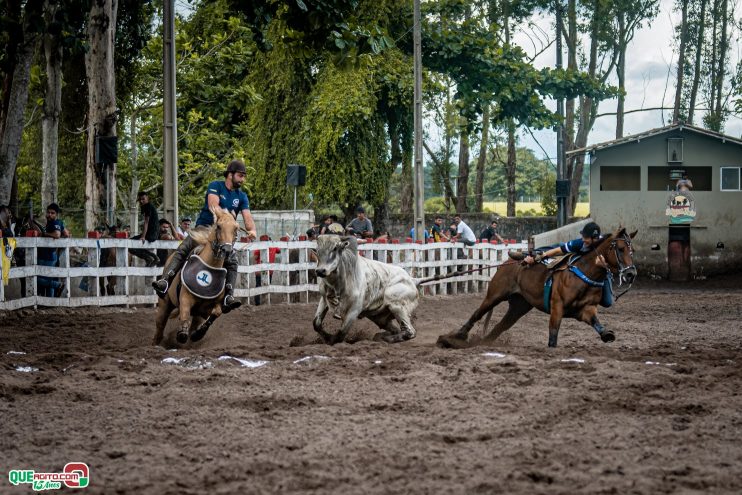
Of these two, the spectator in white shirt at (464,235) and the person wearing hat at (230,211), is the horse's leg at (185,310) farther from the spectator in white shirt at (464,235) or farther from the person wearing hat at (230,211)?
the spectator in white shirt at (464,235)

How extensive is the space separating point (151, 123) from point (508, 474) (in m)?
28.8

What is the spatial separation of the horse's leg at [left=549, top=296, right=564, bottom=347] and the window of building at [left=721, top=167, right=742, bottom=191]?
943 inches

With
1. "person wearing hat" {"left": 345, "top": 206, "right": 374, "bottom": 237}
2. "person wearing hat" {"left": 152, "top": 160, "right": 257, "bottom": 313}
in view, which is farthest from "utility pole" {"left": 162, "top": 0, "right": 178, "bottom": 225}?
"person wearing hat" {"left": 345, "top": 206, "right": 374, "bottom": 237}

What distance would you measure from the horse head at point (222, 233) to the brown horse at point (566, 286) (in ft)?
10.6

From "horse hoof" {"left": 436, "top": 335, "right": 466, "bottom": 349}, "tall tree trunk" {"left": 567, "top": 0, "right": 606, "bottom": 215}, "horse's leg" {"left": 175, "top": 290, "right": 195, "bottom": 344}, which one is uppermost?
"tall tree trunk" {"left": 567, "top": 0, "right": 606, "bottom": 215}

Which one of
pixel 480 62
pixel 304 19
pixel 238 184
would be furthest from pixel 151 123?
pixel 238 184

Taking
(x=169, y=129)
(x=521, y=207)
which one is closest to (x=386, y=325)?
(x=169, y=129)

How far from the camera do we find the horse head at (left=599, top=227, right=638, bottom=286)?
1177 cm

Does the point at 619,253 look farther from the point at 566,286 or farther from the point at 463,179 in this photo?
the point at 463,179

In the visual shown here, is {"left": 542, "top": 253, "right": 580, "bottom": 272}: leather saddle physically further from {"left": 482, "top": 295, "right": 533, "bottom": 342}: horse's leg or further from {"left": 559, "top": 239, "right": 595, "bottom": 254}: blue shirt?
{"left": 482, "top": 295, "right": 533, "bottom": 342}: horse's leg

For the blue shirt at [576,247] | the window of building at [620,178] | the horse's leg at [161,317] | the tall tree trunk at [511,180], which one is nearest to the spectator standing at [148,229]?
the horse's leg at [161,317]

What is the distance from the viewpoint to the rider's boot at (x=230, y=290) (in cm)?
1166

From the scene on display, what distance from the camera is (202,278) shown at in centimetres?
1166

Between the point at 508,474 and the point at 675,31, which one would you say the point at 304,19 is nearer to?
the point at 508,474
